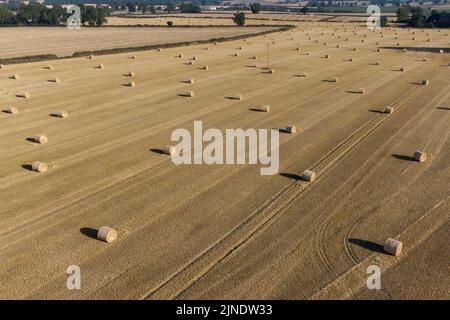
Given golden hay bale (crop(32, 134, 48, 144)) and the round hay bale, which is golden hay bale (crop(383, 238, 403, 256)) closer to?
golden hay bale (crop(32, 134, 48, 144))

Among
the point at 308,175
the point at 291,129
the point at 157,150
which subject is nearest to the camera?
the point at 308,175

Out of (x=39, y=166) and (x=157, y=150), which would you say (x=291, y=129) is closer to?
→ (x=157, y=150)

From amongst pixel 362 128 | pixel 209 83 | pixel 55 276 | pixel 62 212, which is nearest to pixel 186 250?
pixel 55 276

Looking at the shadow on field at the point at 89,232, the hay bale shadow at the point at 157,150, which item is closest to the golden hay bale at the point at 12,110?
the hay bale shadow at the point at 157,150

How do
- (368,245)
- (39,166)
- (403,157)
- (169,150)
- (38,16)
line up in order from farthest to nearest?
(38,16)
(169,150)
(403,157)
(39,166)
(368,245)

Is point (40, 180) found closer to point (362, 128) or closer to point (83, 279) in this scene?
point (83, 279)

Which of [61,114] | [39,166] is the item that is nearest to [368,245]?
[39,166]
